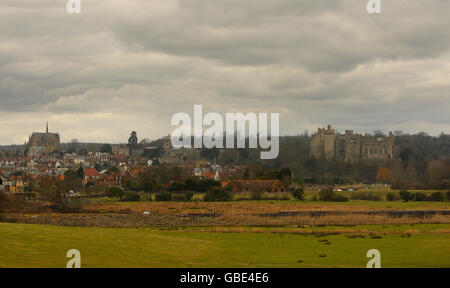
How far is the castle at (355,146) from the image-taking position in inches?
7244

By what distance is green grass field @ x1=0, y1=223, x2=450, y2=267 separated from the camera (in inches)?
1089

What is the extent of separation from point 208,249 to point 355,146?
161119 millimetres

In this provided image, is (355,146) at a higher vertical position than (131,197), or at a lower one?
higher

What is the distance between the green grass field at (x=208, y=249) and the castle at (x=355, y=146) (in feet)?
472

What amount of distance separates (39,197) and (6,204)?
26.1 m

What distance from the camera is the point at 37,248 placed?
29.5 m

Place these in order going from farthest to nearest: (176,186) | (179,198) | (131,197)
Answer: (176,186)
(131,197)
(179,198)

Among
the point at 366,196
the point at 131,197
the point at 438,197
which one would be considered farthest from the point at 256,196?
the point at 438,197

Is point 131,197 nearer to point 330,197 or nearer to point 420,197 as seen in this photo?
point 330,197

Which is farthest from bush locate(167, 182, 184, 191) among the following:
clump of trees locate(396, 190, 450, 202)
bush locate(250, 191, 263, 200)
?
clump of trees locate(396, 190, 450, 202)

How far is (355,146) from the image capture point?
18850 cm

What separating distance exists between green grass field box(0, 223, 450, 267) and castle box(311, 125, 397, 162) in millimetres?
143867
